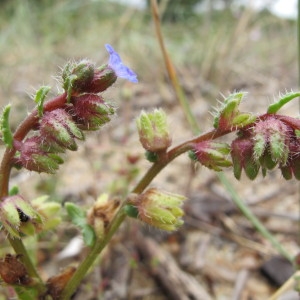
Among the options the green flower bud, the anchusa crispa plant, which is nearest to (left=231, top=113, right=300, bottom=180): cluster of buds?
the anchusa crispa plant

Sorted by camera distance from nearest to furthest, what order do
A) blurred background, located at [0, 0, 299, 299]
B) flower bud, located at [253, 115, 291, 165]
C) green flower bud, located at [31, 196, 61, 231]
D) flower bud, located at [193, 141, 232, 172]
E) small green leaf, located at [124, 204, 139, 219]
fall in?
1. flower bud, located at [253, 115, 291, 165]
2. flower bud, located at [193, 141, 232, 172]
3. small green leaf, located at [124, 204, 139, 219]
4. green flower bud, located at [31, 196, 61, 231]
5. blurred background, located at [0, 0, 299, 299]

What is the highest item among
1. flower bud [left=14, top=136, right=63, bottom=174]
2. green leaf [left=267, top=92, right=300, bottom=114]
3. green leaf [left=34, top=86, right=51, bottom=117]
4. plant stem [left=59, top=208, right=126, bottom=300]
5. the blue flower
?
green leaf [left=267, top=92, right=300, bottom=114]

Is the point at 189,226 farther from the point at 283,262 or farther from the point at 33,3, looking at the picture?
the point at 33,3

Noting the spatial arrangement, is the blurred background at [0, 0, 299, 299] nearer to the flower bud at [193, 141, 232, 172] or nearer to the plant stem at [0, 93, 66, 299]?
the plant stem at [0, 93, 66, 299]

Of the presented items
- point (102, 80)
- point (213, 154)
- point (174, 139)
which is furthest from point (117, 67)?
point (174, 139)

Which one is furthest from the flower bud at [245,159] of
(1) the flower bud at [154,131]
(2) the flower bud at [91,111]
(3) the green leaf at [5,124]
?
(3) the green leaf at [5,124]

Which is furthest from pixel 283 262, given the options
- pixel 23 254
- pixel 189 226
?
pixel 23 254
